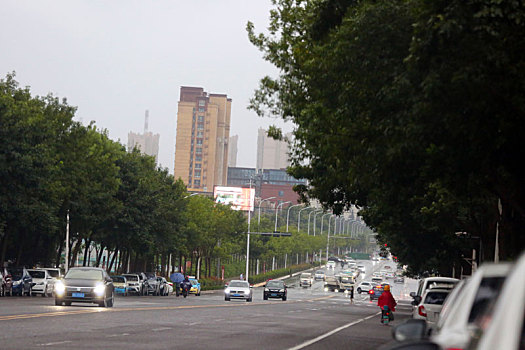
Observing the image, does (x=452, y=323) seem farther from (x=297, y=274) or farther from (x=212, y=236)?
(x=297, y=274)

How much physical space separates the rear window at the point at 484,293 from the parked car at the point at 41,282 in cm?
4907

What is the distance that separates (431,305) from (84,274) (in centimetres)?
1488

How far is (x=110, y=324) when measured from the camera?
78.6ft

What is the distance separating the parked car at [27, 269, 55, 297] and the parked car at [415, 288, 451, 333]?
3288 centimetres

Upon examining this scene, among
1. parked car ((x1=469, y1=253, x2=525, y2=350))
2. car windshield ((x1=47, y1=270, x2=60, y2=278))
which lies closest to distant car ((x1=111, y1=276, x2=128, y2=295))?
car windshield ((x1=47, y1=270, x2=60, y2=278))

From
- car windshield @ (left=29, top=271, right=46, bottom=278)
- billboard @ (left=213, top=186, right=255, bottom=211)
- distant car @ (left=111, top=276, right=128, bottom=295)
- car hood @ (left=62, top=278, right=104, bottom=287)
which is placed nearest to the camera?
car hood @ (left=62, top=278, right=104, bottom=287)

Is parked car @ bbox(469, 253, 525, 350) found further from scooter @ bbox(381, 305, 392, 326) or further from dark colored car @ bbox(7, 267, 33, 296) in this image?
dark colored car @ bbox(7, 267, 33, 296)

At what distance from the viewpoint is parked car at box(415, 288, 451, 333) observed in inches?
903

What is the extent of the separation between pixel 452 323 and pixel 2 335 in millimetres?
14156

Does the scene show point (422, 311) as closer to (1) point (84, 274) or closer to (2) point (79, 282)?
(2) point (79, 282)

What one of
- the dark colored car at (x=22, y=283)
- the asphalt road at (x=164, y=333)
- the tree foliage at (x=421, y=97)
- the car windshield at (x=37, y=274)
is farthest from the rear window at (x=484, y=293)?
the car windshield at (x=37, y=274)

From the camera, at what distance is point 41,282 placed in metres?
52.5

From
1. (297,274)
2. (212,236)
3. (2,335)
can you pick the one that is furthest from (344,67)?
(297,274)

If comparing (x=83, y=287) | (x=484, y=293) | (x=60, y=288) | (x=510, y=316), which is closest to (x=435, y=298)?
(x=83, y=287)
